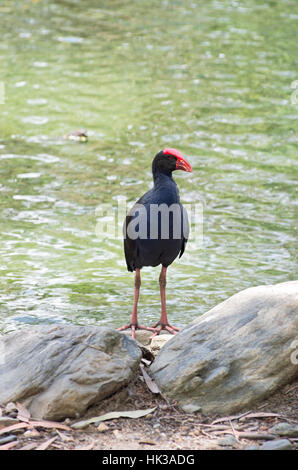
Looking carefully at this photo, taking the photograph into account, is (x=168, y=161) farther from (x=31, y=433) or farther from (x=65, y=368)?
(x=31, y=433)

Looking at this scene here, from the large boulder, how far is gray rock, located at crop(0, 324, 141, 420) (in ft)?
0.99

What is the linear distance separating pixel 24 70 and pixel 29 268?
28.8 ft

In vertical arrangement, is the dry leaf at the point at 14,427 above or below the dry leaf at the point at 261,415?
below

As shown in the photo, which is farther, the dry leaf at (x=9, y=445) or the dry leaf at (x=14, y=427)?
the dry leaf at (x=14, y=427)

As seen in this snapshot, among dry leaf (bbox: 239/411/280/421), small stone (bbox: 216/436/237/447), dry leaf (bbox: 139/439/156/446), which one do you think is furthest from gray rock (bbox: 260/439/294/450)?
dry leaf (bbox: 139/439/156/446)

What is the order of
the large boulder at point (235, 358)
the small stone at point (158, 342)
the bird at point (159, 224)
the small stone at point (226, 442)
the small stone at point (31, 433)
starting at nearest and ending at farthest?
the small stone at point (226, 442)
the small stone at point (31, 433)
the large boulder at point (235, 358)
the small stone at point (158, 342)
the bird at point (159, 224)

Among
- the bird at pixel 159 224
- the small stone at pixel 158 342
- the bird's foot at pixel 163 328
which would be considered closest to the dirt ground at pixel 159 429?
the small stone at pixel 158 342

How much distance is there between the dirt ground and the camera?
15.5 feet

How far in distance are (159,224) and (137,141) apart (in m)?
6.64

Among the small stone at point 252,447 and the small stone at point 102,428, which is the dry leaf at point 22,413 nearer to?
the small stone at point 102,428

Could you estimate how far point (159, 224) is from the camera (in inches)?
253

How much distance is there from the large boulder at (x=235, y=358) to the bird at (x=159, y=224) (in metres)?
1.12

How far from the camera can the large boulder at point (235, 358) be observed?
5.12m

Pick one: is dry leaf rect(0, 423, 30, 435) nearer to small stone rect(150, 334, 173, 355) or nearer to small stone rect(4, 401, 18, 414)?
small stone rect(4, 401, 18, 414)
